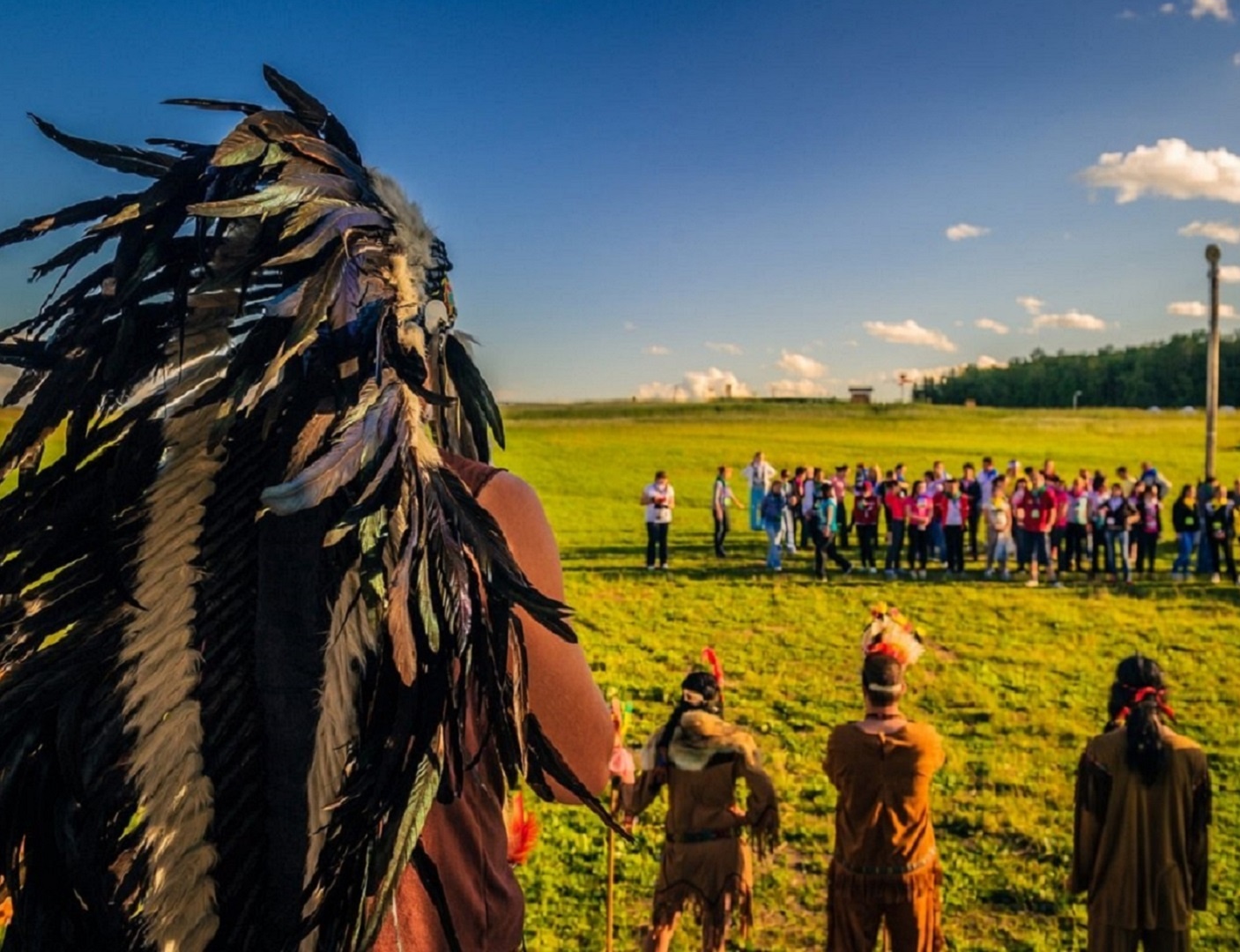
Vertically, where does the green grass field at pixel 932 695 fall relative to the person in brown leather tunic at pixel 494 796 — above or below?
below

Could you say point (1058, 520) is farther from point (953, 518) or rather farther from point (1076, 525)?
point (953, 518)

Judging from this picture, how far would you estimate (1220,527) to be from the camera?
17594mm

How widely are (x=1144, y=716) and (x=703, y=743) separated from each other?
2.11 m

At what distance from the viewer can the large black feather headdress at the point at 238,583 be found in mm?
1305

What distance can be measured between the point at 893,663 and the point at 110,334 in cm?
407

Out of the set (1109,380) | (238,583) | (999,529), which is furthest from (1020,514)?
(1109,380)

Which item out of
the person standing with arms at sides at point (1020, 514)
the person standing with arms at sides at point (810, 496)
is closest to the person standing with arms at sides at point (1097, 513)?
the person standing with arms at sides at point (1020, 514)

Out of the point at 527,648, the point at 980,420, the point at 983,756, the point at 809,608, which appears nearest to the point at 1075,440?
the point at 980,420

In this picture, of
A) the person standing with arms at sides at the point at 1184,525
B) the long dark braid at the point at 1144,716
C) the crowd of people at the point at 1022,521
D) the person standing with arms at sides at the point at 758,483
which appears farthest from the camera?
the person standing with arms at sides at the point at 758,483

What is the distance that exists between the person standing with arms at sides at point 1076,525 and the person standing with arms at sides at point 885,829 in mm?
15236

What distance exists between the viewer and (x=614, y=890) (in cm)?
643

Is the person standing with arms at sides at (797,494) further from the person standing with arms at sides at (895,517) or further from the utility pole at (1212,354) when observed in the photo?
the utility pole at (1212,354)

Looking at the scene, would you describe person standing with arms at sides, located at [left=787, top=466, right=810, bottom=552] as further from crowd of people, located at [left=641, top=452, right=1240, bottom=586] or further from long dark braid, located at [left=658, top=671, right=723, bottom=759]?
long dark braid, located at [left=658, top=671, right=723, bottom=759]

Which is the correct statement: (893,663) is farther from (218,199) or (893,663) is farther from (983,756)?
(983,756)
